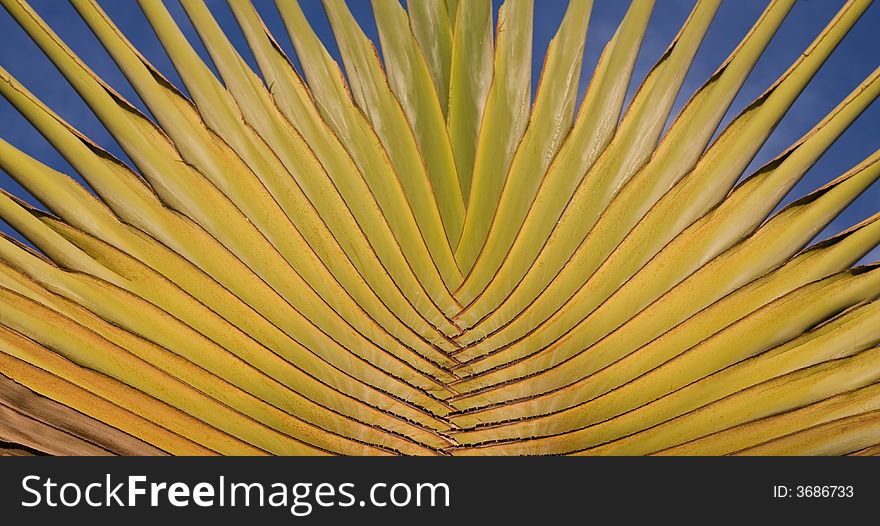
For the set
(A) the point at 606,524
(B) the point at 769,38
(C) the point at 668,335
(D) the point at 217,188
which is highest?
(B) the point at 769,38

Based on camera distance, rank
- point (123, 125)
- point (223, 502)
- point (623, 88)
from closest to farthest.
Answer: point (223, 502)
point (123, 125)
point (623, 88)

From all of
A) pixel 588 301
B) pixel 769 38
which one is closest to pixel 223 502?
pixel 588 301

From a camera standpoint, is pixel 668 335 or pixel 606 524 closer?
pixel 606 524

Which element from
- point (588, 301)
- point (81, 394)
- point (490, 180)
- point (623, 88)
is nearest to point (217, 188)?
point (81, 394)

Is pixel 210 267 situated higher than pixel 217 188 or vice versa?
pixel 217 188

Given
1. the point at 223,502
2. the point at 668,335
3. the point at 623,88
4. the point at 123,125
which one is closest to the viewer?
the point at 223,502

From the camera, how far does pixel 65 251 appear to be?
1.17 metres

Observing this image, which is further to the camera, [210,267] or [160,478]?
[210,267]

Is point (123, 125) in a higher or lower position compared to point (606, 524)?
higher

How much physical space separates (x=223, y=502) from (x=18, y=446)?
0.31 meters

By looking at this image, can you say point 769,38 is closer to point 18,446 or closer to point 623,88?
point 623,88

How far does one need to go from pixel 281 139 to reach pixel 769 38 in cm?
83

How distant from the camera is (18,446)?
3.49 ft

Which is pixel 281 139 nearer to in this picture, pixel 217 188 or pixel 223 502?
pixel 217 188
